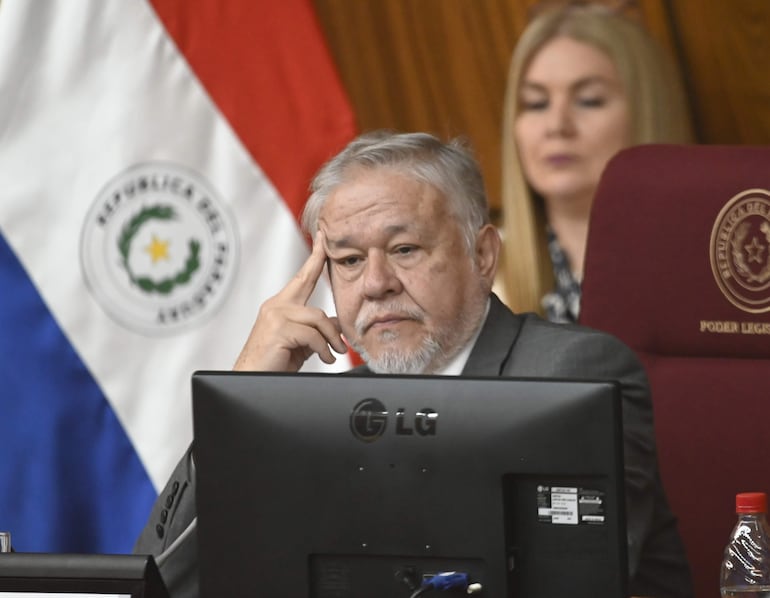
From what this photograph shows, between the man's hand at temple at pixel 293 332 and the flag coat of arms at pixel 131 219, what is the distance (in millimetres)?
614

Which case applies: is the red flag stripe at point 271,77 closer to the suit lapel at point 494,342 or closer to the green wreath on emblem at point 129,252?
the green wreath on emblem at point 129,252

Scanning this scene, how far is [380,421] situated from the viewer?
1428mm

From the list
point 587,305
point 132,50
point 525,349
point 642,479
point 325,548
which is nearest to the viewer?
point 325,548

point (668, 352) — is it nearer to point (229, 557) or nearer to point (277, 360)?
point (277, 360)

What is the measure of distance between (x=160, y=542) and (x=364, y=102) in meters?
1.36

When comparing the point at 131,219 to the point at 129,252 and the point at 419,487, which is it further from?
the point at 419,487

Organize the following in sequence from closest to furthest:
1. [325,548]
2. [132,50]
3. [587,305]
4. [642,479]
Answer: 1. [325,548]
2. [642,479]
3. [587,305]
4. [132,50]

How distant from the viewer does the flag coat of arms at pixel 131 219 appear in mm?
2910

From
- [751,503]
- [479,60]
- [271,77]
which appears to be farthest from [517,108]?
[751,503]

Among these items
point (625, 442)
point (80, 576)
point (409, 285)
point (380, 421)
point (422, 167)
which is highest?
point (422, 167)

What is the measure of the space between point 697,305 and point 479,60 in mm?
907

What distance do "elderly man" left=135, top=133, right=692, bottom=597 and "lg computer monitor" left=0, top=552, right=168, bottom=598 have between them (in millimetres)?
Result: 728

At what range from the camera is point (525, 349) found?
7.14 feet

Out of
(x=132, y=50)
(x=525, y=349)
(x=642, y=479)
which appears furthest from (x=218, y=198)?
(x=642, y=479)
